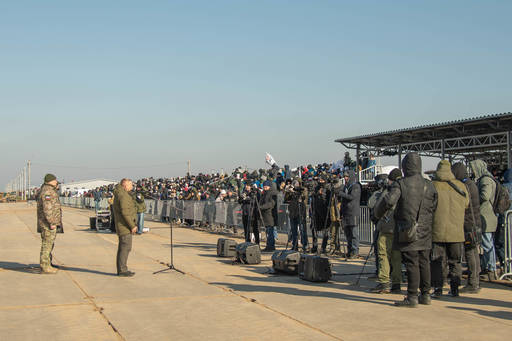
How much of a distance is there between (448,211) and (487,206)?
200cm

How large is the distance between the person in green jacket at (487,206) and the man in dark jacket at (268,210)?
20.6ft

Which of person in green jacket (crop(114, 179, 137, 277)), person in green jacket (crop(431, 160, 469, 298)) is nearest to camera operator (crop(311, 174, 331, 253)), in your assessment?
person in green jacket (crop(114, 179, 137, 277))

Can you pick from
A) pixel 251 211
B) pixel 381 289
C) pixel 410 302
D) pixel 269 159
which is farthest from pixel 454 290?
pixel 269 159

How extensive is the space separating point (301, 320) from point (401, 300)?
197 centimetres

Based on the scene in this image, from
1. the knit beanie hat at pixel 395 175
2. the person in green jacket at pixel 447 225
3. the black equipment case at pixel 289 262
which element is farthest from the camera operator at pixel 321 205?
the person in green jacket at pixel 447 225

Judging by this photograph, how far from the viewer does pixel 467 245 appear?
8180 mm

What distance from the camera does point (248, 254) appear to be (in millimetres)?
11820

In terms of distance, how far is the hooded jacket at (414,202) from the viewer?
7.11 m

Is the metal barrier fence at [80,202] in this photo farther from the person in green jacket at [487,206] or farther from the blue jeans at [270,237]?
the person in green jacket at [487,206]

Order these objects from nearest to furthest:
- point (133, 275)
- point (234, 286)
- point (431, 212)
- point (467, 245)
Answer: point (431, 212) < point (467, 245) < point (234, 286) < point (133, 275)

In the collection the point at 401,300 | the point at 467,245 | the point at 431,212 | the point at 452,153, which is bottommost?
the point at 401,300

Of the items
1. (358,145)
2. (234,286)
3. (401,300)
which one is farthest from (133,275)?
(358,145)

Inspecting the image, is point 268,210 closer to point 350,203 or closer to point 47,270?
point 350,203

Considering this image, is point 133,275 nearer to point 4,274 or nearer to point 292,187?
point 4,274
